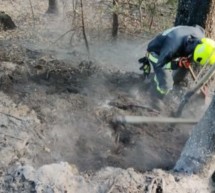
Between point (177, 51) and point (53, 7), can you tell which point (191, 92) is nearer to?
point (177, 51)

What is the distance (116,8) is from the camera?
7773mm

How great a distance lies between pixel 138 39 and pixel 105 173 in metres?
5.92

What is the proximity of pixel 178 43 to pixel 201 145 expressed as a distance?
180cm

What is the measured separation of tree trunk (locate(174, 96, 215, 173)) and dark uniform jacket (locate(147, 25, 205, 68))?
1516 mm

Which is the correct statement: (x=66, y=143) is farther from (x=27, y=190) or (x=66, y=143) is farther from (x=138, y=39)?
(x=138, y=39)

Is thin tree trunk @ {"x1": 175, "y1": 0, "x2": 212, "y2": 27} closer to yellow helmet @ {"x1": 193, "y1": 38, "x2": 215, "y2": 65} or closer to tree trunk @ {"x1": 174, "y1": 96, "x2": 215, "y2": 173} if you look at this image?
yellow helmet @ {"x1": 193, "y1": 38, "x2": 215, "y2": 65}

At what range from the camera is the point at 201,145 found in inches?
158

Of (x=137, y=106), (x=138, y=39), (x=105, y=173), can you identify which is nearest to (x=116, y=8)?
(x=138, y=39)

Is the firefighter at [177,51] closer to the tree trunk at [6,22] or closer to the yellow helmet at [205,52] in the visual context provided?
the yellow helmet at [205,52]

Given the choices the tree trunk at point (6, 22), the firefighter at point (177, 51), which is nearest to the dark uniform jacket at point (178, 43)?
the firefighter at point (177, 51)

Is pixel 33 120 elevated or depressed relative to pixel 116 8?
depressed

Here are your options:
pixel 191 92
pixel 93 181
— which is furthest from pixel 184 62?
pixel 93 181

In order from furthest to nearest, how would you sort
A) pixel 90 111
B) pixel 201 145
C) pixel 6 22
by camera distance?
1. pixel 6 22
2. pixel 90 111
3. pixel 201 145

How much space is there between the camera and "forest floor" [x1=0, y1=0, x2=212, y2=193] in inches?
150
